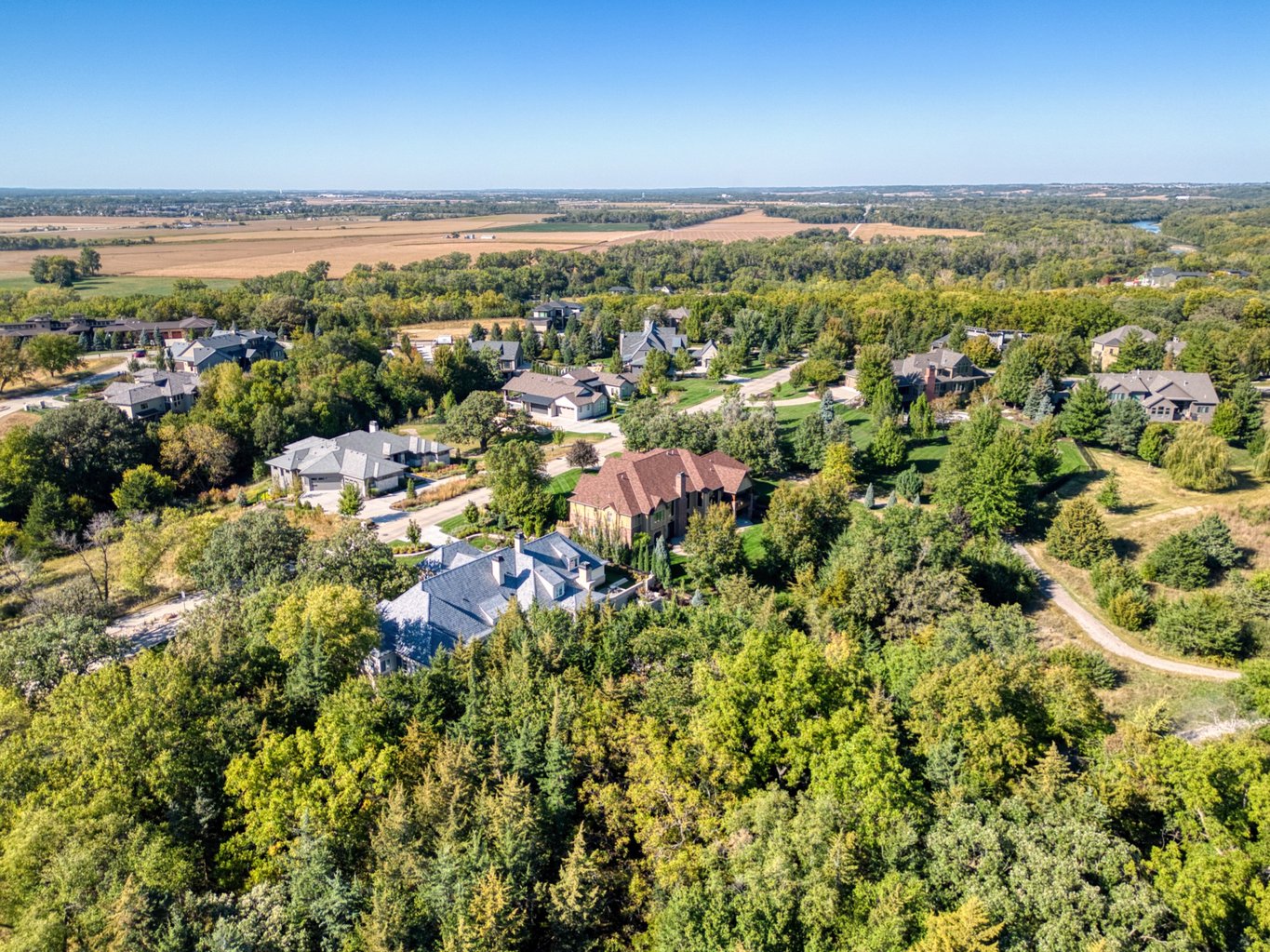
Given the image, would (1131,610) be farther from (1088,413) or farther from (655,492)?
(1088,413)

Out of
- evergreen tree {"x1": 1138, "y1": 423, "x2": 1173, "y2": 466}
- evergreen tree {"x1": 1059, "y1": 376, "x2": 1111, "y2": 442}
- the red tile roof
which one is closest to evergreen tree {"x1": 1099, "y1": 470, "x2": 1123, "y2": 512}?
evergreen tree {"x1": 1138, "y1": 423, "x2": 1173, "y2": 466}

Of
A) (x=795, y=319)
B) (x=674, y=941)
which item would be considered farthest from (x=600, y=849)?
(x=795, y=319)

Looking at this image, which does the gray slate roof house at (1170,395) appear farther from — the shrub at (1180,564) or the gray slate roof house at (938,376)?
the shrub at (1180,564)

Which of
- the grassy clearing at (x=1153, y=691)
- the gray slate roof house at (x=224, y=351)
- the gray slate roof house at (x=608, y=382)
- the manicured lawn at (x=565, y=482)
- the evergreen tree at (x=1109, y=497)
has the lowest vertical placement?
the grassy clearing at (x=1153, y=691)

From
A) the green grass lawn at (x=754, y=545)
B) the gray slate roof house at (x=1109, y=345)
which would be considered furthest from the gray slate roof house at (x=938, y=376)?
the green grass lawn at (x=754, y=545)

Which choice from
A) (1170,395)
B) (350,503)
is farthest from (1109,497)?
(350,503)
